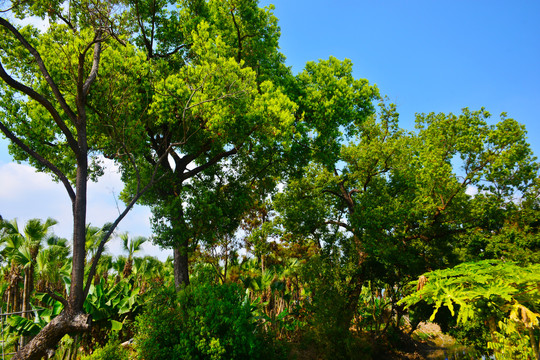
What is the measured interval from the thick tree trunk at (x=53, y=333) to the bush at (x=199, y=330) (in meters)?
1.59

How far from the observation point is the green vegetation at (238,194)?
8.49m

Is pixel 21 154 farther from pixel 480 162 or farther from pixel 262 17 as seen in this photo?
pixel 480 162

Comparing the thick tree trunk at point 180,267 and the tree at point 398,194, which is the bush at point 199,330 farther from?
the tree at point 398,194

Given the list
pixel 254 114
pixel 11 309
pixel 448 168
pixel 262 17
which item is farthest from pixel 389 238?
pixel 11 309

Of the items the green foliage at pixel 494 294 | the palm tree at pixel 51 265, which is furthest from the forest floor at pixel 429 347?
the palm tree at pixel 51 265

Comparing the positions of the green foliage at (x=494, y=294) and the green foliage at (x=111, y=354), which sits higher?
the green foliage at (x=494, y=294)

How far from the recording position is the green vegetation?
8492mm

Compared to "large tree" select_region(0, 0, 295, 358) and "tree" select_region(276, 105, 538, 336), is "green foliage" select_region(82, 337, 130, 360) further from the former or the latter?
"tree" select_region(276, 105, 538, 336)

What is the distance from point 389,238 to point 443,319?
615cm

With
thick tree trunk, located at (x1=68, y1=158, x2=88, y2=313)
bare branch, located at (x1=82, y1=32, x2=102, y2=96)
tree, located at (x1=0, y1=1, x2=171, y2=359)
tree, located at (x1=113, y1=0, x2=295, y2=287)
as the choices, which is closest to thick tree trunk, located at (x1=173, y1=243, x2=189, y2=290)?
tree, located at (x1=113, y1=0, x2=295, y2=287)

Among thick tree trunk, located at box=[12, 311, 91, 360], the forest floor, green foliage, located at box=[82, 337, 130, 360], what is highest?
thick tree trunk, located at box=[12, 311, 91, 360]

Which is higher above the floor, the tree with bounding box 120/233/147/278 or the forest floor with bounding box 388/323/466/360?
the tree with bounding box 120/233/147/278

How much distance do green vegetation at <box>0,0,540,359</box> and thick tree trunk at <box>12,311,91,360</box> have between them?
4 centimetres

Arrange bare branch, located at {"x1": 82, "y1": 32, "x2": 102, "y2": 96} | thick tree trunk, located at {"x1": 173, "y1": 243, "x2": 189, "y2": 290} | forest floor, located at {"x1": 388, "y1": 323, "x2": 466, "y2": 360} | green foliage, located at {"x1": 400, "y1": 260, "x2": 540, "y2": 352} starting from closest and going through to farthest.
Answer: green foliage, located at {"x1": 400, "y1": 260, "x2": 540, "y2": 352} → bare branch, located at {"x1": 82, "y1": 32, "x2": 102, "y2": 96} → thick tree trunk, located at {"x1": 173, "y1": 243, "x2": 189, "y2": 290} → forest floor, located at {"x1": 388, "y1": 323, "x2": 466, "y2": 360}
